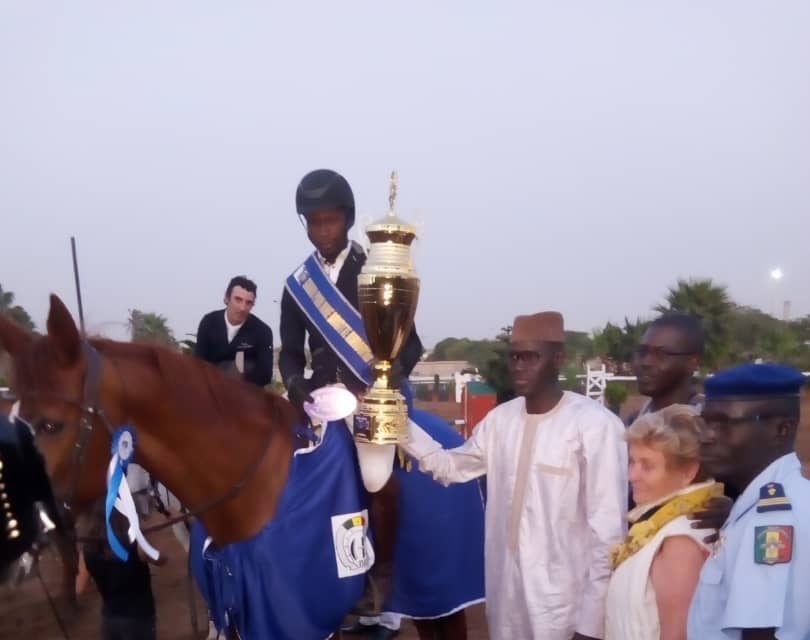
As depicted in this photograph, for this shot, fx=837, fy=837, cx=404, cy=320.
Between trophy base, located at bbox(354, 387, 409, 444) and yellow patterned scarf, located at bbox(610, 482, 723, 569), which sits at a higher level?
trophy base, located at bbox(354, 387, 409, 444)

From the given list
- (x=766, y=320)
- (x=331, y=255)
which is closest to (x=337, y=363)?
(x=331, y=255)

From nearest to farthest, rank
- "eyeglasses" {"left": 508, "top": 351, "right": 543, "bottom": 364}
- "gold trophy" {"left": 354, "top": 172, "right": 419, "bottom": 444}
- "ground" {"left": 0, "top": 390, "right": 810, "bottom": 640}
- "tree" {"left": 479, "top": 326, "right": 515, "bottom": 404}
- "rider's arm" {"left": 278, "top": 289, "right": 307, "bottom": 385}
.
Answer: "gold trophy" {"left": 354, "top": 172, "right": 419, "bottom": 444} → "eyeglasses" {"left": 508, "top": 351, "right": 543, "bottom": 364} → "rider's arm" {"left": 278, "top": 289, "right": 307, "bottom": 385} → "ground" {"left": 0, "top": 390, "right": 810, "bottom": 640} → "tree" {"left": 479, "top": 326, "right": 515, "bottom": 404}

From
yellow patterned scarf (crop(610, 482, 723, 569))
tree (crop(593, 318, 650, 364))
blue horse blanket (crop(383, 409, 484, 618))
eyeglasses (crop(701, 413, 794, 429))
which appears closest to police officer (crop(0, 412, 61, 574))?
yellow patterned scarf (crop(610, 482, 723, 569))

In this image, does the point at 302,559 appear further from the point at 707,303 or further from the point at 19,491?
the point at 707,303

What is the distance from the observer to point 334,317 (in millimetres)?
3748

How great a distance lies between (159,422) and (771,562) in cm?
222

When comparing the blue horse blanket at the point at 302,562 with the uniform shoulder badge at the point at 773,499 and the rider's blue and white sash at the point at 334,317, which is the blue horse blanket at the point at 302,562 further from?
the uniform shoulder badge at the point at 773,499

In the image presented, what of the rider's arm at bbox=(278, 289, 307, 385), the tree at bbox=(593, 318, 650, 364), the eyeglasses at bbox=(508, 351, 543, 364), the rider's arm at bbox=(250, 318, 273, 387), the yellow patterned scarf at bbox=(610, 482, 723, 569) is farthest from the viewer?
the tree at bbox=(593, 318, 650, 364)

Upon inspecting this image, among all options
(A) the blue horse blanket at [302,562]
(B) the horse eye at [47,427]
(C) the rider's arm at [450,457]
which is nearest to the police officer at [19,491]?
(B) the horse eye at [47,427]

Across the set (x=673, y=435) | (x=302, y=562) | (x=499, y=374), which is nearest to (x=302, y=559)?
(x=302, y=562)

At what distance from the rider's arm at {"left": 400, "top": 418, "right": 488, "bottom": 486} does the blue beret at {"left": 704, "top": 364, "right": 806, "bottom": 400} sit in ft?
3.73

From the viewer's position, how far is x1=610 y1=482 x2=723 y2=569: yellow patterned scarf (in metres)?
2.62

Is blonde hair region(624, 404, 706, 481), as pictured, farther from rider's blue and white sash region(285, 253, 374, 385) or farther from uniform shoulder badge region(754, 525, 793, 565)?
rider's blue and white sash region(285, 253, 374, 385)

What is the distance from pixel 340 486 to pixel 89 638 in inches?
160
